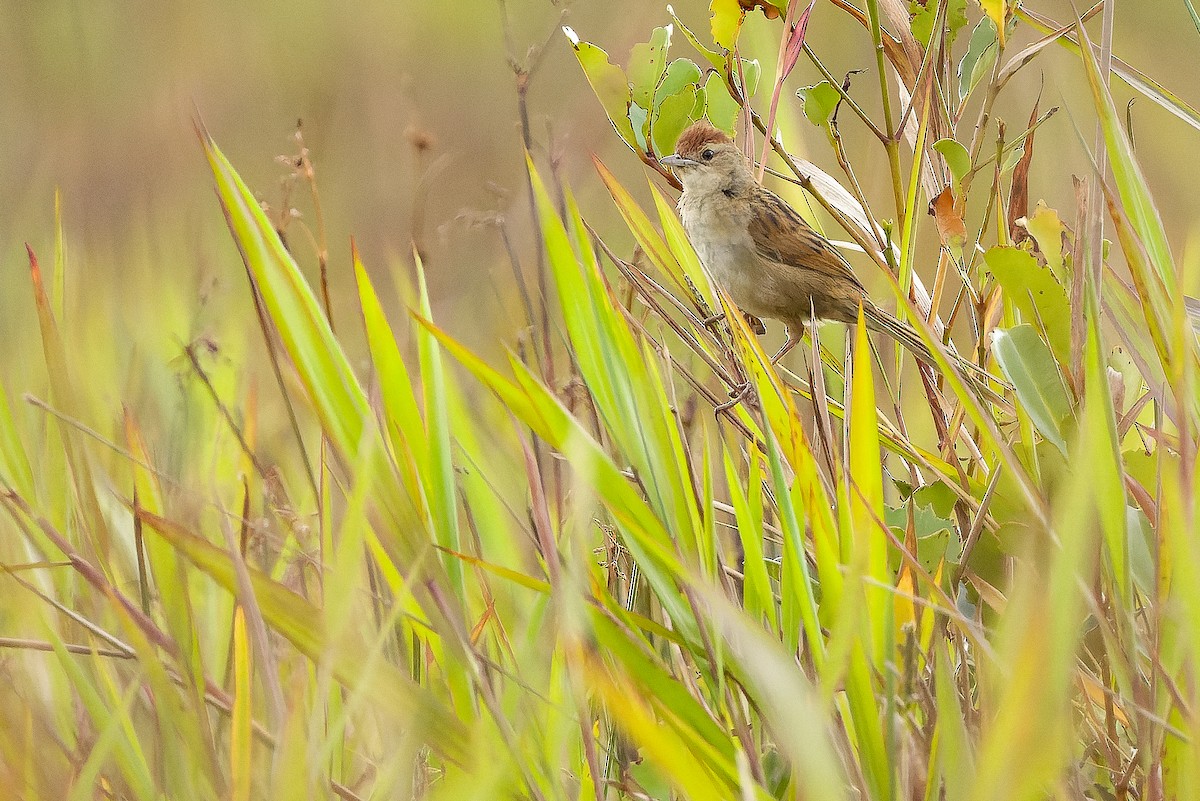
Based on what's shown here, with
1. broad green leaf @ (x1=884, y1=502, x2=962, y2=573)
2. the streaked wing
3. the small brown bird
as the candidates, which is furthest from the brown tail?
the streaked wing

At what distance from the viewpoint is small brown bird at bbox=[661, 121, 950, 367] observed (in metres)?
2.53

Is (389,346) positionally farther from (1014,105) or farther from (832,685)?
(1014,105)

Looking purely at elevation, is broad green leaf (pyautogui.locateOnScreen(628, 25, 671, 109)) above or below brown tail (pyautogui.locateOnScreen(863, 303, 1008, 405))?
above

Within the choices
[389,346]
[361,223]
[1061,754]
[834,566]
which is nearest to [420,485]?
[389,346]

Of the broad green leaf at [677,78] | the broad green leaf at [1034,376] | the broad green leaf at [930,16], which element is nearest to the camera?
the broad green leaf at [1034,376]

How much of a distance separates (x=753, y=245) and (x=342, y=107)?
107 inches

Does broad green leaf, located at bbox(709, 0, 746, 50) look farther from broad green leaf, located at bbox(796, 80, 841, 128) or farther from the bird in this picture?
the bird

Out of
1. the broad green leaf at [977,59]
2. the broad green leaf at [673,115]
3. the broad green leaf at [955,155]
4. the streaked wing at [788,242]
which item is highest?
the broad green leaf at [977,59]

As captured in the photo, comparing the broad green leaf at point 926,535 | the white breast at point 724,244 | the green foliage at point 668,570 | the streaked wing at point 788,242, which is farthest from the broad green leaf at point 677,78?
the streaked wing at point 788,242

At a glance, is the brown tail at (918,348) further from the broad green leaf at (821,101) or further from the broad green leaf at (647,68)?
the broad green leaf at (647,68)

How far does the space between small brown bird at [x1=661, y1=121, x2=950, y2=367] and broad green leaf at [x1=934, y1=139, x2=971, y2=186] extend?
1111 mm

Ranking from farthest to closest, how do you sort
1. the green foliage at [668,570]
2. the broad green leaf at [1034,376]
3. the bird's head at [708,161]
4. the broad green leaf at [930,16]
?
1. the bird's head at [708,161]
2. the broad green leaf at [930,16]
3. the broad green leaf at [1034,376]
4. the green foliage at [668,570]

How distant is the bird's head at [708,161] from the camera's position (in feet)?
8.77

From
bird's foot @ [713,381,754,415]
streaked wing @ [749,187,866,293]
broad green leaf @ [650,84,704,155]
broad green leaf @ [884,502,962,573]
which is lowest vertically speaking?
broad green leaf @ [884,502,962,573]
